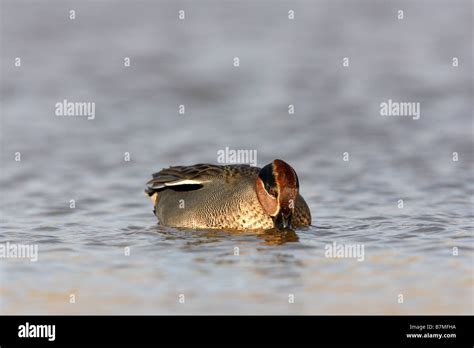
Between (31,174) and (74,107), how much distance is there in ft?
16.9

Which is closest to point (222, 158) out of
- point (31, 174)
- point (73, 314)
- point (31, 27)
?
point (31, 174)

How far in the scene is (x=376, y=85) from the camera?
74.6ft

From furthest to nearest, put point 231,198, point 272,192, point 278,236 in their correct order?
point 231,198, point 272,192, point 278,236

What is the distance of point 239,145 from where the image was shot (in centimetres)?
1888

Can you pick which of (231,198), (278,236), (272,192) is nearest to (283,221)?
(278,236)

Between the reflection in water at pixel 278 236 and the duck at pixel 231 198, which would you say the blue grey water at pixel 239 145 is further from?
the duck at pixel 231 198

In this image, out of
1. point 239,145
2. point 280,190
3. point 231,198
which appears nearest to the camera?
point 280,190

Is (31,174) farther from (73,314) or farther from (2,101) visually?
(73,314)

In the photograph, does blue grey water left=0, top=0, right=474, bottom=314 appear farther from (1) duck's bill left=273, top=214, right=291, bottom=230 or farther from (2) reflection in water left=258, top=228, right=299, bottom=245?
(1) duck's bill left=273, top=214, right=291, bottom=230

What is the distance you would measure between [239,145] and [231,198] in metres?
5.56

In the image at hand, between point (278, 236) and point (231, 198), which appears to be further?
point (231, 198)

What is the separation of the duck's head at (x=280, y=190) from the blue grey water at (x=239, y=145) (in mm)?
438

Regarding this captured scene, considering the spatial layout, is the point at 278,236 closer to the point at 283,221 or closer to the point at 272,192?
the point at 283,221
